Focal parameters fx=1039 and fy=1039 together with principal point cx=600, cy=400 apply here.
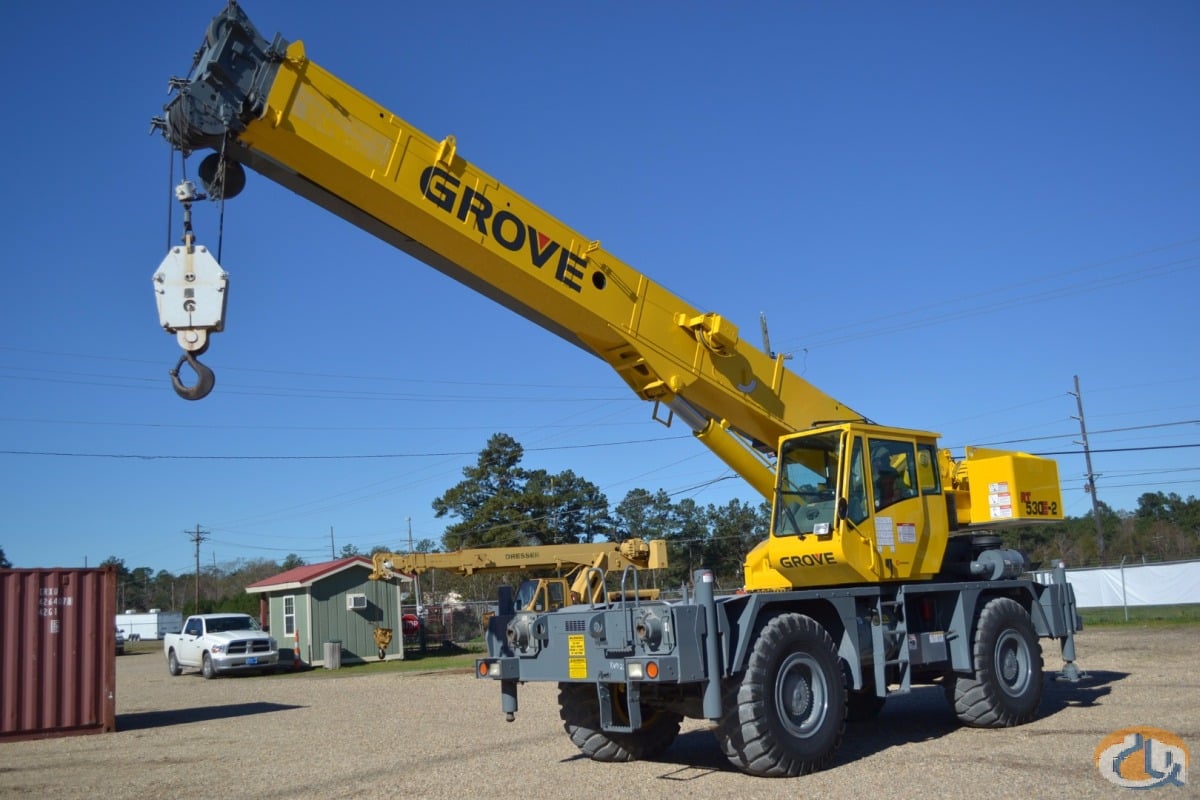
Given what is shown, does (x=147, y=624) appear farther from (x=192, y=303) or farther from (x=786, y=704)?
(x=192, y=303)

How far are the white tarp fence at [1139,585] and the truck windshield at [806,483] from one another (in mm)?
24651

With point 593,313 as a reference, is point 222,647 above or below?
below

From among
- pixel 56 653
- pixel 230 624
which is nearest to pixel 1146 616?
pixel 230 624

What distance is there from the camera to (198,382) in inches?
279

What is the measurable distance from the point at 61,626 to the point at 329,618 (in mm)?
17413

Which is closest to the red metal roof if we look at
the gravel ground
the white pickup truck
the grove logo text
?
the white pickup truck

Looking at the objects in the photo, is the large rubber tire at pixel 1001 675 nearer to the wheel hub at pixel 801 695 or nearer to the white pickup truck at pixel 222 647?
the wheel hub at pixel 801 695

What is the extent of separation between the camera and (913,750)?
9719 mm

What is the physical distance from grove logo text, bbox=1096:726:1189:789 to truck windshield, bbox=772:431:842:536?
3.08m

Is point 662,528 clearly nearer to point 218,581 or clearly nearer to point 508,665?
point 508,665

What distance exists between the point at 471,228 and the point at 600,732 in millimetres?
4892

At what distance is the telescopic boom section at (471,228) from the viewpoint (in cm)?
780

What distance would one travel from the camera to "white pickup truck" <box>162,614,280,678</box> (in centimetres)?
2822

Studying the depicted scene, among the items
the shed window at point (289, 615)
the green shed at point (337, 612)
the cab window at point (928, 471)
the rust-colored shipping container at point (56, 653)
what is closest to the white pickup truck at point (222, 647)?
the green shed at point (337, 612)
